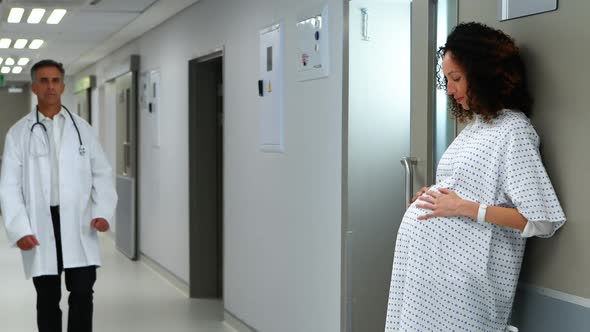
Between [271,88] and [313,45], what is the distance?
0.78 meters

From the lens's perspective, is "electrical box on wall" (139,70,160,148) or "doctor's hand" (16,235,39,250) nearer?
"doctor's hand" (16,235,39,250)

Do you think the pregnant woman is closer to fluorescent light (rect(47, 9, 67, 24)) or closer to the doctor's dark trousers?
the doctor's dark trousers

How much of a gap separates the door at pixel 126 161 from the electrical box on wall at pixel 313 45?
5.40 metres

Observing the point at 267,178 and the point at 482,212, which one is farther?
the point at 267,178

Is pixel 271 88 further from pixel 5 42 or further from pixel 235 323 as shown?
pixel 5 42

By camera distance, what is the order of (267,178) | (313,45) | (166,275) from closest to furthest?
1. (313,45)
2. (267,178)
3. (166,275)

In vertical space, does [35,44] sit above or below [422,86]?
above

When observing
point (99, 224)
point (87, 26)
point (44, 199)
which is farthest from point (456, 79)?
point (87, 26)

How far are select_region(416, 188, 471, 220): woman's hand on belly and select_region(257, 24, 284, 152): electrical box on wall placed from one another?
96.1 inches

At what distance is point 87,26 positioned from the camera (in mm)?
8922

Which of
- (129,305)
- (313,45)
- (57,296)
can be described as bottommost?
(129,305)

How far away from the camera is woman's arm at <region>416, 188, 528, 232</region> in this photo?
240cm

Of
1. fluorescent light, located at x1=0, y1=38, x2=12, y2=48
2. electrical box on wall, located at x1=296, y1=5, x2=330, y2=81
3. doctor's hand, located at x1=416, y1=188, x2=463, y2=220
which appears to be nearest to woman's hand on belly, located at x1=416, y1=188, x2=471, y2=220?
doctor's hand, located at x1=416, y1=188, x2=463, y2=220

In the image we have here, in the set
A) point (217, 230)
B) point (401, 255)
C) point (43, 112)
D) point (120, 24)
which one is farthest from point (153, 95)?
point (401, 255)
